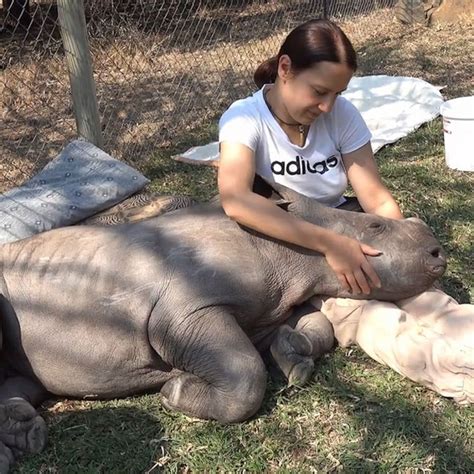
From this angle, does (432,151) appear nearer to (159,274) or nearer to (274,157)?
(274,157)

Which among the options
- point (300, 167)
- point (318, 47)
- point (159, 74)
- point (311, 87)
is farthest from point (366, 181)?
point (159, 74)

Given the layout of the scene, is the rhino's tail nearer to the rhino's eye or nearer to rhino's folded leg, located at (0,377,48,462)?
the rhino's eye

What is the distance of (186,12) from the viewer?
8617mm

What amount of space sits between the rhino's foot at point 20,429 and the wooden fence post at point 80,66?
87.2 inches

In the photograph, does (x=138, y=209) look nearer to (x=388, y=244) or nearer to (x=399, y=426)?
(x=388, y=244)

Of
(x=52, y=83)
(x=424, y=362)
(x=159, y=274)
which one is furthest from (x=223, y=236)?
(x=52, y=83)

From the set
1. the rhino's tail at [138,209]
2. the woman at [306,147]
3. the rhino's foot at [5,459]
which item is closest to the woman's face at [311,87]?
the woman at [306,147]

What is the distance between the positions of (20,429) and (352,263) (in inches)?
48.3

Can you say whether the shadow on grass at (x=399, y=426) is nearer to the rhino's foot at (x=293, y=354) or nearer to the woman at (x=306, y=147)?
the rhino's foot at (x=293, y=354)

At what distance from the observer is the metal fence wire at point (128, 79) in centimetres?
531

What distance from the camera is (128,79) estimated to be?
6.38 metres

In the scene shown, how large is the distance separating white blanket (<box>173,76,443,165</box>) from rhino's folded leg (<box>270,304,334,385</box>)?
2.05 m

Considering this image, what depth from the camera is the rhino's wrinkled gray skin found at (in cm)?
246

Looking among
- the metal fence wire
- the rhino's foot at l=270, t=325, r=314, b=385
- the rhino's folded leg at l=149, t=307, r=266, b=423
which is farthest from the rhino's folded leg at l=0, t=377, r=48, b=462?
the metal fence wire
